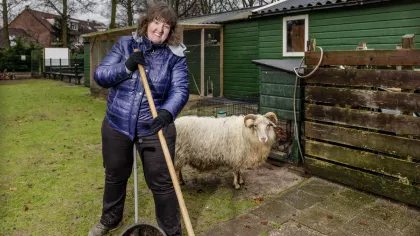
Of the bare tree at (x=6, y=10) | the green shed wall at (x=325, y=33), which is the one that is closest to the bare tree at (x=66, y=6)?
the bare tree at (x=6, y=10)

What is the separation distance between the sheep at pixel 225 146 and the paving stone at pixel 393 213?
1606mm

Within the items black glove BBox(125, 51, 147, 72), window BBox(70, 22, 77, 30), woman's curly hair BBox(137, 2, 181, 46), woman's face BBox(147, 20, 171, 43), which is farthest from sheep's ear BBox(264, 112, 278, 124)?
window BBox(70, 22, 77, 30)

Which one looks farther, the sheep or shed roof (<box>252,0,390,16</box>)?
shed roof (<box>252,0,390,16</box>)

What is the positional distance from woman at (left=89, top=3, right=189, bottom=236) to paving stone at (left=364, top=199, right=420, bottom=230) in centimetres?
242

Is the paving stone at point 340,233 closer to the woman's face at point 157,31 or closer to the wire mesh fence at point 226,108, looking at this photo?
the woman's face at point 157,31

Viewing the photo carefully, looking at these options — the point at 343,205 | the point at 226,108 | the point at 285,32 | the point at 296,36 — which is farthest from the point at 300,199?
the point at 285,32

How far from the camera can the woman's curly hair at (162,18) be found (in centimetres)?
316

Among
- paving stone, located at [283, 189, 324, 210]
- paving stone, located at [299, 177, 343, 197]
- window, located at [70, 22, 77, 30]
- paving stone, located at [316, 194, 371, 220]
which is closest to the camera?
paving stone, located at [316, 194, 371, 220]

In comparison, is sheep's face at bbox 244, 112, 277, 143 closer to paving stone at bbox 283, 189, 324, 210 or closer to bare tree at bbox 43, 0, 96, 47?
paving stone at bbox 283, 189, 324, 210

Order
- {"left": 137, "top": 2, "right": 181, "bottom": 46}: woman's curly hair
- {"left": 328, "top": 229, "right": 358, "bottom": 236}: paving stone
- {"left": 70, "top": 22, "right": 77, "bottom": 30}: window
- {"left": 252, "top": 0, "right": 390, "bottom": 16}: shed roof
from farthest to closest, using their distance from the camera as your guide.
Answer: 1. {"left": 70, "top": 22, "right": 77, "bottom": 30}: window
2. {"left": 252, "top": 0, "right": 390, "bottom": 16}: shed roof
3. {"left": 328, "top": 229, "right": 358, "bottom": 236}: paving stone
4. {"left": 137, "top": 2, "right": 181, "bottom": 46}: woman's curly hair

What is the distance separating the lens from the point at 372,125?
479cm

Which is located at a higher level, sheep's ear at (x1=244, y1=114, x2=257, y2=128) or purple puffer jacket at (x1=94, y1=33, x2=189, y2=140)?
purple puffer jacket at (x1=94, y1=33, x2=189, y2=140)

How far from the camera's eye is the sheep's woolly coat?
5.28 meters

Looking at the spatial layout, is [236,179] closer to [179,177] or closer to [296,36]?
[179,177]
